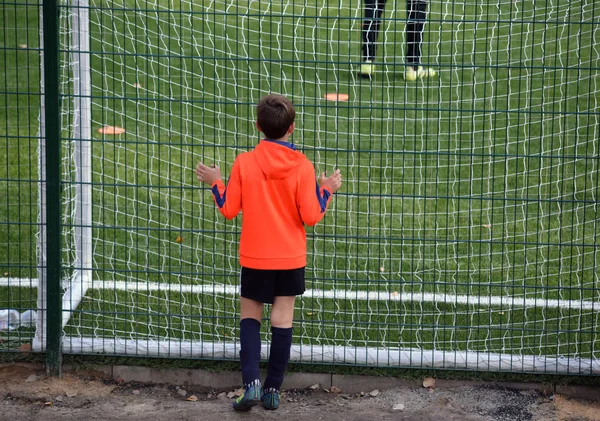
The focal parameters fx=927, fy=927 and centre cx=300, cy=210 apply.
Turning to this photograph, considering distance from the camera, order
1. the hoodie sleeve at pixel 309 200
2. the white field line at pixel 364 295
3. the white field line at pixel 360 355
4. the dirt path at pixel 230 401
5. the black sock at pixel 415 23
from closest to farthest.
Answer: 1. the hoodie sleeve at pixel 309 200
2. the dirt path at pixel 230 401
3. the black sock at pixel 415 23
4. the white field line at pixel 360 355
5. the white field line at pixel 364 295

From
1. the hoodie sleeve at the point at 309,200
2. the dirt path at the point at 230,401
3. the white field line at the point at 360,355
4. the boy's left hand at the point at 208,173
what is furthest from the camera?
the white field line at the point at 360,355

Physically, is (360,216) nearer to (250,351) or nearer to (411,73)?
(411,73)

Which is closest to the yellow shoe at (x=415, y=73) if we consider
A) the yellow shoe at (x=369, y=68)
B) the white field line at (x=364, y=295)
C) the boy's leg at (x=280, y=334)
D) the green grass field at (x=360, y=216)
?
the green grass field at (x=360, y=216)

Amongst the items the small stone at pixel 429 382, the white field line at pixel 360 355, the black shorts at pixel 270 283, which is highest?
the black shorts at pixel 270 283

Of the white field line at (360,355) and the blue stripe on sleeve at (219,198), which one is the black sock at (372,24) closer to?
the blue stripe on sleeve at (219,198)

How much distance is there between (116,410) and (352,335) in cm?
154

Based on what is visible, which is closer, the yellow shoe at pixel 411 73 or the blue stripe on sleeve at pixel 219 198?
the blue stripe on sleeve at pixel 219 198

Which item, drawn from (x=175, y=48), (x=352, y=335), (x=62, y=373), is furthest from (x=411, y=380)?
(x=175, y=48)

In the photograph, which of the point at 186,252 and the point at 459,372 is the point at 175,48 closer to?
the point at 186,252

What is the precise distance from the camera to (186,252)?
273 inches

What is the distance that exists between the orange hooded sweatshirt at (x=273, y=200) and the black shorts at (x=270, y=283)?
0.07m

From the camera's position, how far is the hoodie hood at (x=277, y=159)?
4.30 meters

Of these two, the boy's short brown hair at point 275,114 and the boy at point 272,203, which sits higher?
the boy's short brown hair at point 275,114

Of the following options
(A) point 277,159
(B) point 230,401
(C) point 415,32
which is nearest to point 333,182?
(A) point 277,159
